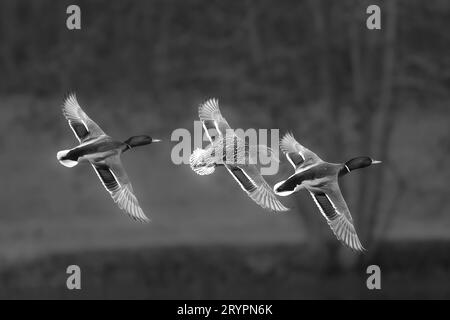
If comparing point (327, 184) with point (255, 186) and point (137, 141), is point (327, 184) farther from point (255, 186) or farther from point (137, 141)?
point (137, 141)

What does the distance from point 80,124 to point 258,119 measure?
476 cm

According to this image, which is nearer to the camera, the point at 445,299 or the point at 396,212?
the point at 445,299

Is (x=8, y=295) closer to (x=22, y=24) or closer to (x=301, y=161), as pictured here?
(x=22, y=24)

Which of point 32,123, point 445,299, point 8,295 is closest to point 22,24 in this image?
point 32,123

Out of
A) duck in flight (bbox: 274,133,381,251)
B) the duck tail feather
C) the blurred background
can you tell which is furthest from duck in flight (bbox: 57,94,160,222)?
the blurred background

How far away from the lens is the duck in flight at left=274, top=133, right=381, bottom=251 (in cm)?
327

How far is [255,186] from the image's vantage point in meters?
3.38

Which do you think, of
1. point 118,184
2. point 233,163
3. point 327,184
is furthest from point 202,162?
point 327,184

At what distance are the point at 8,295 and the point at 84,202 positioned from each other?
5.28ft

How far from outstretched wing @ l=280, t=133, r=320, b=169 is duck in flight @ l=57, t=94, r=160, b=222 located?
0.45 metres

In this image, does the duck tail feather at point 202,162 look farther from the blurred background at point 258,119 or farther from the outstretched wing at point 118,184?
the blurred background at point 258,119

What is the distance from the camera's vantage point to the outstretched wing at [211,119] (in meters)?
3.58

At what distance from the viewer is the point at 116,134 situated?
27.8 feet

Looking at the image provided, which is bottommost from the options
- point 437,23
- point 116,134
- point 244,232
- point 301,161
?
point 301,161
